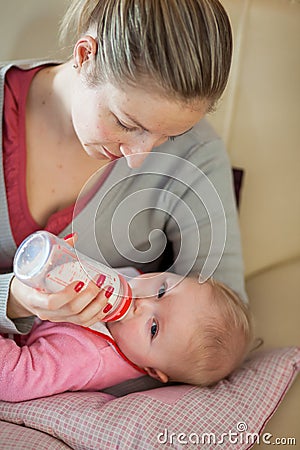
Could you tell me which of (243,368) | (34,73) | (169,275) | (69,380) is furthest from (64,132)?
(243,368)

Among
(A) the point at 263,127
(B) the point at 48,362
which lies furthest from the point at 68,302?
(A) the point at 263,127

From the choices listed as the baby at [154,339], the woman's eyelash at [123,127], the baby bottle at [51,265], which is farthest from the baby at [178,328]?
the woman's eyelash at [123,127]

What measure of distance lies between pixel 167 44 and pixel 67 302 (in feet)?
1.53

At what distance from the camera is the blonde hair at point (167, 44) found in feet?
3.43

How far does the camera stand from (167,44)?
1.04m

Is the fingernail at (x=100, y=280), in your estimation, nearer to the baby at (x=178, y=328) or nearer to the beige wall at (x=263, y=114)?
the baby at (x=178, y=328)

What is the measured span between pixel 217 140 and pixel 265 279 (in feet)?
1.39

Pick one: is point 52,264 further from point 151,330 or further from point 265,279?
point 265,279

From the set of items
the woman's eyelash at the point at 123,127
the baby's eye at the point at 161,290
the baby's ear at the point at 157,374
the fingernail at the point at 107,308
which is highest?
the woman's eyelash at the point at 123,127

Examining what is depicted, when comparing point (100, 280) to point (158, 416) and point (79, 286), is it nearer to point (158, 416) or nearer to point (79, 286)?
point (79, 286)

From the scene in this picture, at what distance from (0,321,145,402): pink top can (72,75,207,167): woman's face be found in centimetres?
41

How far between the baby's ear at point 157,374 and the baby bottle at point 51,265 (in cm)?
34

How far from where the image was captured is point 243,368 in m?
1.50

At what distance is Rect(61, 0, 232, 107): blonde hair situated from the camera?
41.2 inches
